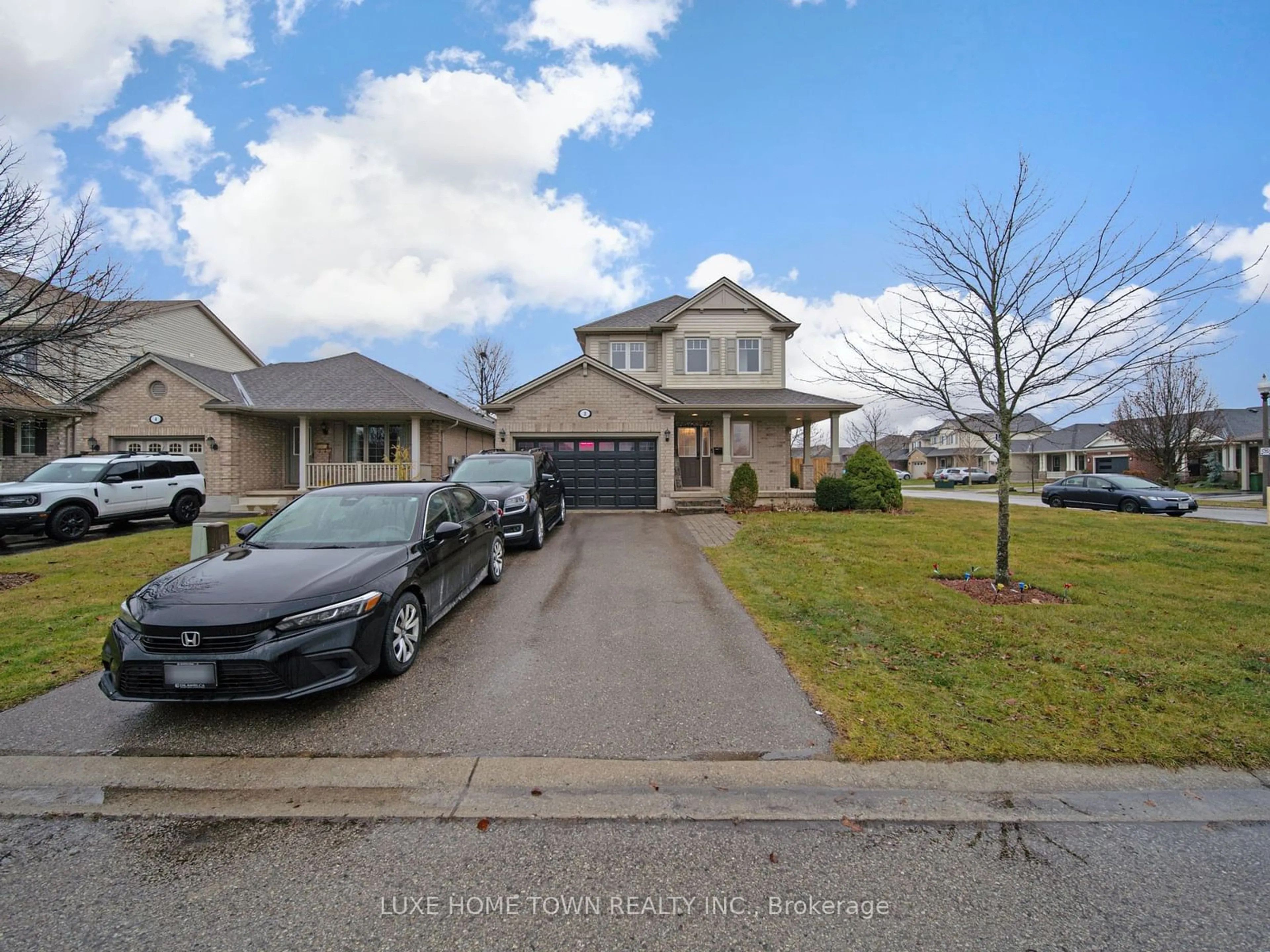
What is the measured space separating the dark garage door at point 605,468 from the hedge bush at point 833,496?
15.6 ft

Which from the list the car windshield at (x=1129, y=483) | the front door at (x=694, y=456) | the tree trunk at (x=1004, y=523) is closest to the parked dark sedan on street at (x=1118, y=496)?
the car windshield at (x=1129, y=483)

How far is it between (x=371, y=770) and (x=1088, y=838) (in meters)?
3.72

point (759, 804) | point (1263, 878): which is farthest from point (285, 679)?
point (1263, 878)

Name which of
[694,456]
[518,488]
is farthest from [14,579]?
[694,456]

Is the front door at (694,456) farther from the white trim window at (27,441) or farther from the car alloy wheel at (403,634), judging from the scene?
the white trim window at (27,441)

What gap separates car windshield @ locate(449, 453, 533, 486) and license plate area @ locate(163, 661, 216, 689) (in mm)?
6539

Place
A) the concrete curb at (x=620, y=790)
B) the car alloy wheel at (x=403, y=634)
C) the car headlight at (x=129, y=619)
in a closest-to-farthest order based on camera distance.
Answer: the concrete curb at (x=620, y=790) < the car headlight at (x=129, y=619) < the car alloy wheel at (x=403, y=634)

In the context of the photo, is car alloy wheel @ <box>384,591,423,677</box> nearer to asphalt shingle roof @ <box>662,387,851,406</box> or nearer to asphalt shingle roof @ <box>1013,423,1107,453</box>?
asphalt shingle roof @ <box>662,387,851,406</box>

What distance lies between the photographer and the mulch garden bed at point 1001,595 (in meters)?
6.50

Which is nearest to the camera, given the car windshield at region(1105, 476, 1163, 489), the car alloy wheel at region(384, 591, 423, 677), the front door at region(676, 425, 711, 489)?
the car alloy wheel at region(384, 591, 423, 677)

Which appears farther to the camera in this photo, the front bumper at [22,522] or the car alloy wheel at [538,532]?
the front bumper at [22,522]

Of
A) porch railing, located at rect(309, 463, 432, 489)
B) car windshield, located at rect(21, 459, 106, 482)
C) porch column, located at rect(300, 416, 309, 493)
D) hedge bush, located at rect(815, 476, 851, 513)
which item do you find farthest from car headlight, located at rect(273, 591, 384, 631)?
porch column, located at rect(300, 416, 309, 493)

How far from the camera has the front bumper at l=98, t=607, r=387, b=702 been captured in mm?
3494

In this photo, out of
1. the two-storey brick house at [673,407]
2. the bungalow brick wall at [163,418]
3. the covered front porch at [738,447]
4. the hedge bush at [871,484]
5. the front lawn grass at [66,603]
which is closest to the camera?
the front lawn grass at [66,603]
